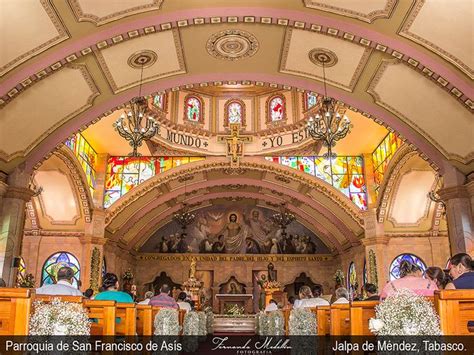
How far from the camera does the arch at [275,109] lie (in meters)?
19.5

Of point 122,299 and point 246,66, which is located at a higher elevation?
point 246,66

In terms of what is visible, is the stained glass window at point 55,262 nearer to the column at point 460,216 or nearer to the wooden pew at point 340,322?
the column at point 460,216

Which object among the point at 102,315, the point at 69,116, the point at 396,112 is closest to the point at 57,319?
the point at 102,315

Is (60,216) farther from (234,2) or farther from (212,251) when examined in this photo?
(234,2)

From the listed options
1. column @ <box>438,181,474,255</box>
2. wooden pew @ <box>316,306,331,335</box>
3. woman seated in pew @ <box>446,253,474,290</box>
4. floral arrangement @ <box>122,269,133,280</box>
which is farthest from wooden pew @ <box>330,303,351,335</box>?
floral arrangement @ <box>122,269,133,280</box>

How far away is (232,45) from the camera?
10.5 m

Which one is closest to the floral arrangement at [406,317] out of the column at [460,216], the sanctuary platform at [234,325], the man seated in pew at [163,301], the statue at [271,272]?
the man seated in pew at [163,301]

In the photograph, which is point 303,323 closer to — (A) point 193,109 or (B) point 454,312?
(B) point 454,312

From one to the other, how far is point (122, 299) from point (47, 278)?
42.1 ft

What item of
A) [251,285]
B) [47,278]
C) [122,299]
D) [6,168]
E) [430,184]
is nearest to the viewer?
[122,299]

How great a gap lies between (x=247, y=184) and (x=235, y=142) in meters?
3.04

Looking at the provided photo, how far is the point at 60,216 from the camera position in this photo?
1792cm

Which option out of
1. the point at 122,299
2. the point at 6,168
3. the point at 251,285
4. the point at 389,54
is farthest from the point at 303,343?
the point at 251,285

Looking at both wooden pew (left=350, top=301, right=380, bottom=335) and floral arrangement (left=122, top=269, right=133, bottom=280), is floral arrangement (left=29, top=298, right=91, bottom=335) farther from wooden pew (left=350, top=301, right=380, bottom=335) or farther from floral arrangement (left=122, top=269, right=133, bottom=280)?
floral arrangement (left=122, top=269, right=133, bottom=280)
